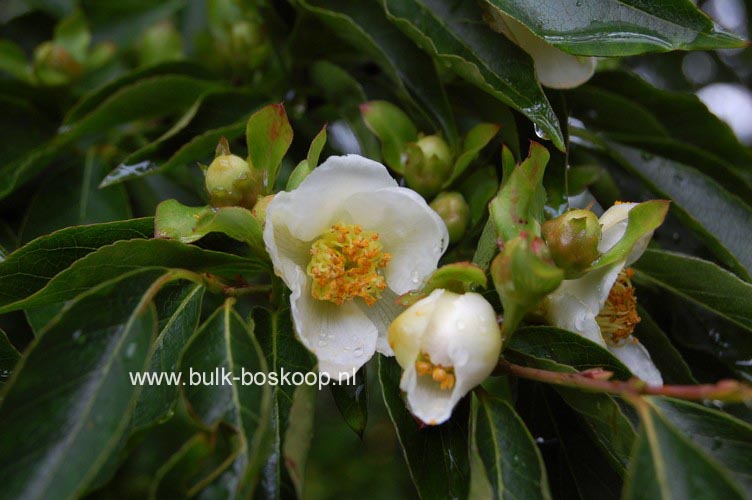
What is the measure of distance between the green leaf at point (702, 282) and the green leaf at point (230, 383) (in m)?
0.60

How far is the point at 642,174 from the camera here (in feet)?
4.20

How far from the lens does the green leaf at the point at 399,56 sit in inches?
45.4

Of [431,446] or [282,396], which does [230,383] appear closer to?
[282,396]

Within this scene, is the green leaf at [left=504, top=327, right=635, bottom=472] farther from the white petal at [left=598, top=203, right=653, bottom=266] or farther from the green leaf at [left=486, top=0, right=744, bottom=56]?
the green leaf at [left=486, top=0, right=744, bottom=56]

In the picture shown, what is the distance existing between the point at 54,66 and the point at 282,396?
1.03 m

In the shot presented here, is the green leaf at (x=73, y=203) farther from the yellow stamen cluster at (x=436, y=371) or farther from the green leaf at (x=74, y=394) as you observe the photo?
the yellow stamen cluster at (x=436, y=371)

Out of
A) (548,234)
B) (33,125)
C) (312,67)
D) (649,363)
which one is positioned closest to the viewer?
(548,234)

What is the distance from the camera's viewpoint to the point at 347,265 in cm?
96

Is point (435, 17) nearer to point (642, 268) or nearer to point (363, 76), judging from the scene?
point (363, 76)

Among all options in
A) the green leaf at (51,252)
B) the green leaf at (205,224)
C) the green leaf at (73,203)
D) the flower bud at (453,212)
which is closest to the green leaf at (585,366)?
the flower bud at (453,212)

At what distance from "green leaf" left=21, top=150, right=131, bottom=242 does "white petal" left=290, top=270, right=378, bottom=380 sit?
1.71 ft

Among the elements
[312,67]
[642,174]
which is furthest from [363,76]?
[642,174]

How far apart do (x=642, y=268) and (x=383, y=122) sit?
0.45 metres

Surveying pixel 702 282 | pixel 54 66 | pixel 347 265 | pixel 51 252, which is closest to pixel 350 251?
pixel 347 265
